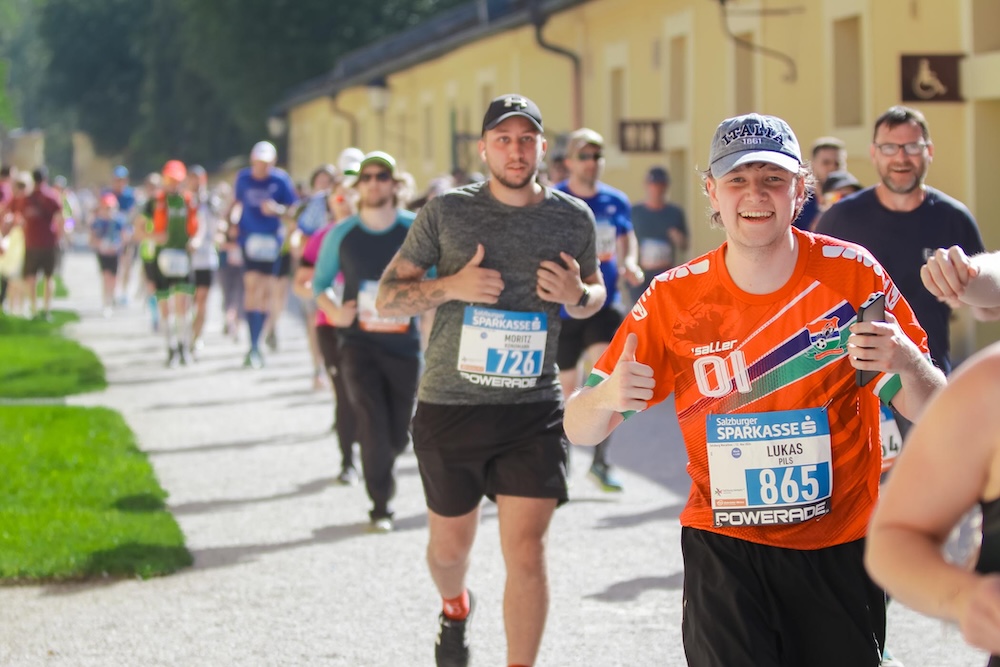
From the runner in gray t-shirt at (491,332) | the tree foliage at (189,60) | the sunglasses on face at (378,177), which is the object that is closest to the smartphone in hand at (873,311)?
the runner in gray t-shirt at (491,332)

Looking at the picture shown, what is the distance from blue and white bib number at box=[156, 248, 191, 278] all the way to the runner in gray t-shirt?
1226 cm

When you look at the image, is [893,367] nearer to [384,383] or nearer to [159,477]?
[384,383]

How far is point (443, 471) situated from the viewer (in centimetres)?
571

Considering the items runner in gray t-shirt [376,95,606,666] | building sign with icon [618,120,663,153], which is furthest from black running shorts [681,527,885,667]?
building sign with icon [618,120,663,153]

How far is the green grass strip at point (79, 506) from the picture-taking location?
7.55 meters

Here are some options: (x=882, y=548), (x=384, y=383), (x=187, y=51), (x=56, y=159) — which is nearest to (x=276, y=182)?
(x=384, y=383)

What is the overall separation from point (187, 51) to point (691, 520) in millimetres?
56925

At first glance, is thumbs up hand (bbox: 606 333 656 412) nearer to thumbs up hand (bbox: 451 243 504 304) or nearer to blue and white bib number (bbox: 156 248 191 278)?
thumbs up hand (bbox: 451 243 504 304)

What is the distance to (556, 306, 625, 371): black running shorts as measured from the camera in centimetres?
966

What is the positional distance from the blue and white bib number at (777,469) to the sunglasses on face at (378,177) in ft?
15.9

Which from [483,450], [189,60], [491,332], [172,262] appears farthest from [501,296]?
[189,60]

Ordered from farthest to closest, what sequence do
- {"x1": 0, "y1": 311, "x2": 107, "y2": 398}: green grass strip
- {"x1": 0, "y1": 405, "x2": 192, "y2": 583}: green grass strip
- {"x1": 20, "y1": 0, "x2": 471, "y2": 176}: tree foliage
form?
{"x1": 20, "y1": 0, "x2": 471, "y2": 176}: tree foliage < {"x1": 0, "y1": 311, "x2": 107, "y2": 398}: green grass strip < {"x1": 0, "y1": 405, "x2": 192, "y2": 583}: green grass strip

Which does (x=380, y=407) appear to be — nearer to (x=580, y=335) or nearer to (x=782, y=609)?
(x=580, y=335)

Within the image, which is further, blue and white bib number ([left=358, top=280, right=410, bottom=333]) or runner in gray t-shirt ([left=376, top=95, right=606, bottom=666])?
blue and white bib number ([left=358, top=280, right=410, bottom=333])
